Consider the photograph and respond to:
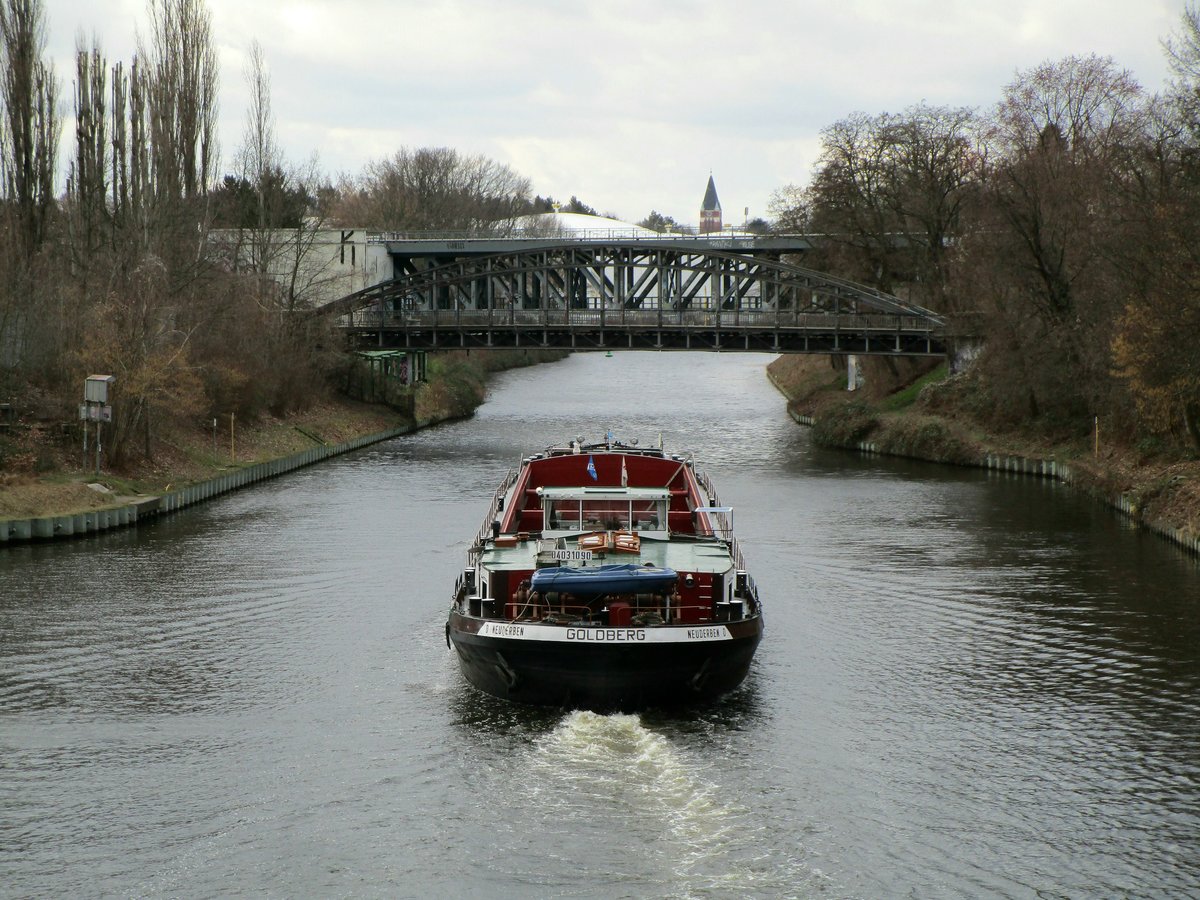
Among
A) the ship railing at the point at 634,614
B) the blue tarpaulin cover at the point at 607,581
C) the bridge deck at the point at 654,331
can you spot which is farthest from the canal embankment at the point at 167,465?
the blue tarpaulin cover at the point at 607,581

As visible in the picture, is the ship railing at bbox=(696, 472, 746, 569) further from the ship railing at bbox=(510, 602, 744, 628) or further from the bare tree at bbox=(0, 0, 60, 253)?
the bare tree at bbox=(0, 0, 60, 253)

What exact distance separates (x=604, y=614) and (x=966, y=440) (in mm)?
43122

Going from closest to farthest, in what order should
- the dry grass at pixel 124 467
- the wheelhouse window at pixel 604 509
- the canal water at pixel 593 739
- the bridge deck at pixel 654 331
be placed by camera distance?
the canal water at pixel 593 739, the wheelhouse window at pixel 604 509, the dry grass at pixel 124 467, the bridge deck at pixel 654 331

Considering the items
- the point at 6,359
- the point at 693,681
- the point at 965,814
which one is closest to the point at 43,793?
the point at 693,681

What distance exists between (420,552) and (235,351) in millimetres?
30643

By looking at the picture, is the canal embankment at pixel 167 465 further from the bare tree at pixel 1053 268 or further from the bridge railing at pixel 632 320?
the bare tree at pixel 1053 268

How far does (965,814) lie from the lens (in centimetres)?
1922

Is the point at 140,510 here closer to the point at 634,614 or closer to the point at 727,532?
the point at 727,532

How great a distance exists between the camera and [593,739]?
21.8 m

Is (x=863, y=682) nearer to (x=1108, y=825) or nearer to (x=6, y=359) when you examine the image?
(x=1108, y=825)

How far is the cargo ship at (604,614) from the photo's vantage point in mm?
22562

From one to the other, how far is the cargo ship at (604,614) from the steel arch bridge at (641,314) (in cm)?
4706

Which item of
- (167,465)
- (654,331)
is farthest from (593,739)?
(654,331)

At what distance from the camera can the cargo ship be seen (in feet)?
74.0
